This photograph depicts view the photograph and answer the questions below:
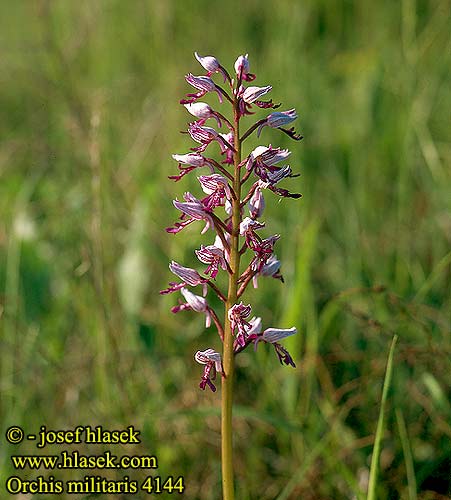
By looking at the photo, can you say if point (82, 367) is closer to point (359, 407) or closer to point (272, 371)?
point (272, 371)

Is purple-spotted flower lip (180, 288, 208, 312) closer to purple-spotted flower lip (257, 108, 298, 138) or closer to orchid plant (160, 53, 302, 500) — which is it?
orchid plant (160, 53, 302, 500)

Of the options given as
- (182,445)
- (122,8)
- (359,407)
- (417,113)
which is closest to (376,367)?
(359,407)

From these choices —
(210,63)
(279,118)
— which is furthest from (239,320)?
(210,63)

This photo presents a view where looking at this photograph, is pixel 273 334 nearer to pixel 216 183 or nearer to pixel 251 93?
pixel 216 183

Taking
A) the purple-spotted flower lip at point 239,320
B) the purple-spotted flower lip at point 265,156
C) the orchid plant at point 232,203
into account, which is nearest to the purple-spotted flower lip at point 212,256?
the orchid plant at point 232,203

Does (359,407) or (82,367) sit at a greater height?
(82,367)
